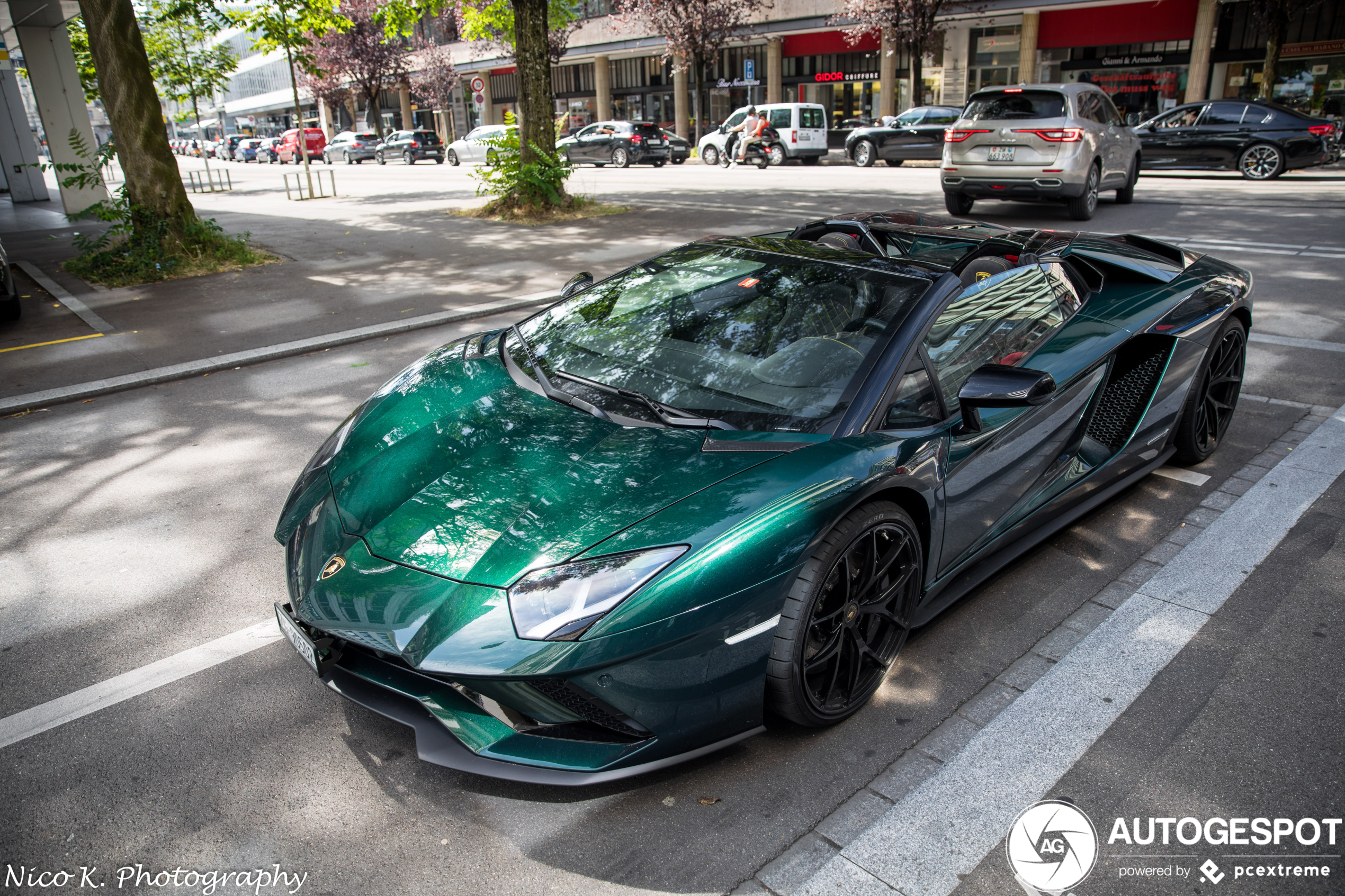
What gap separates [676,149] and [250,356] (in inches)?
979

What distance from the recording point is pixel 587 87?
50.6 metres

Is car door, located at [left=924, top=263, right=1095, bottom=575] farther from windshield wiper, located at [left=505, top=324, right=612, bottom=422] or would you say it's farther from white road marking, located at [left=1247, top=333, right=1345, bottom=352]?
white road marking, located at [left=1247, top=333, right=1345, bottom=352]

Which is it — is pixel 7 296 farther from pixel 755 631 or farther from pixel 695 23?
pixel 695 23

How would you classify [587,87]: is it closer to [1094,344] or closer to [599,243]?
[599,243]

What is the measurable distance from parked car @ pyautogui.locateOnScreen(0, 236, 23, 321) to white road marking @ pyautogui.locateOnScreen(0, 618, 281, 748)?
7.13 meters

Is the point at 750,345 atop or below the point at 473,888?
atop

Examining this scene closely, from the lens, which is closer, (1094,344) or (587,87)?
(1094,344)

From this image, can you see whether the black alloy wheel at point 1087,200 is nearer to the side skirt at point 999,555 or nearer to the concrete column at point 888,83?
the side skirt at point 999,555

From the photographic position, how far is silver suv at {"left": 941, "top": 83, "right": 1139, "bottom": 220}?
11.9 m

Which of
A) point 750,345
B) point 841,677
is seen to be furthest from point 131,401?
point 841,677

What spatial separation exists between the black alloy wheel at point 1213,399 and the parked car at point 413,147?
40239 millimetres

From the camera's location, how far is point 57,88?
1750cm

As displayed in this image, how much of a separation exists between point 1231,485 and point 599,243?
906 centimetres

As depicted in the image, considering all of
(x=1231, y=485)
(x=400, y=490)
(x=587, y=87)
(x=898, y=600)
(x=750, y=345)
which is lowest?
(x=1231, y=485)
